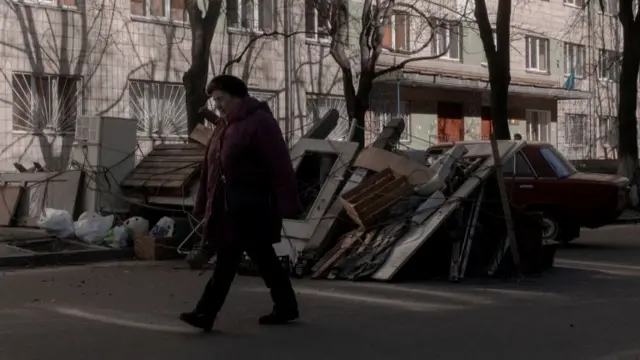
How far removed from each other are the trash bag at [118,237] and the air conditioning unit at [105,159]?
858 mm

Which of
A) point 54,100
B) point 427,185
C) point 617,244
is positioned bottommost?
point 617,244

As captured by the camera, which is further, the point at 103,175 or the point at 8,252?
the point at 103,175

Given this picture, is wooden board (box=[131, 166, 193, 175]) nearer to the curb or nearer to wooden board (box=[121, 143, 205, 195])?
wooden board (box=[121, 143, 205, 195])

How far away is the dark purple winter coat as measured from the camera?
6789 mm

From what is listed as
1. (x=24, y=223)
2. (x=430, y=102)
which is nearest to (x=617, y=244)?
(x=24, y=223)

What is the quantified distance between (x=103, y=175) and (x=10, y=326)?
6332 millimetres

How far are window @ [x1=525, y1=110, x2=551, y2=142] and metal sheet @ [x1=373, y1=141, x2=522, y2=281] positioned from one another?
935 inches

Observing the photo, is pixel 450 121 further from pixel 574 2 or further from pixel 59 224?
pixel 59 224

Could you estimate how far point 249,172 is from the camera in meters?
6.80

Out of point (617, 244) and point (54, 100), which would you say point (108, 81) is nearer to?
point (54, 100)

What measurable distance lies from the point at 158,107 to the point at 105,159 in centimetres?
756

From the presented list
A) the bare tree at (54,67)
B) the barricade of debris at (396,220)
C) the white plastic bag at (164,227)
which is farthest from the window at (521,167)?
the bare tree at (54,67)

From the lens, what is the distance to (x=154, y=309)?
8180mm

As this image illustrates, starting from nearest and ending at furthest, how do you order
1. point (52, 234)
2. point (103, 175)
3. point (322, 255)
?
point (322, 255) → point (52, 234) → point (103, 175)
